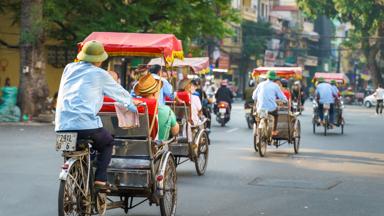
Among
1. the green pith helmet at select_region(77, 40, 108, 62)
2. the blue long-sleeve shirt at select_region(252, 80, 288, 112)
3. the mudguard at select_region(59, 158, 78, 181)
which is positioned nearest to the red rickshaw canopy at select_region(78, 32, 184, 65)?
the green pith helmet at select_region(77, 40, 108, 62)

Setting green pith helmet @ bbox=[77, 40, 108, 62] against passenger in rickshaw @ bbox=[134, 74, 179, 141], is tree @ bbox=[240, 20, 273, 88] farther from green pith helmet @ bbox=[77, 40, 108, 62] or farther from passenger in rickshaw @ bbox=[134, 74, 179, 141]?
green pith helmet @ bbox=[77, 40, 108, 62]

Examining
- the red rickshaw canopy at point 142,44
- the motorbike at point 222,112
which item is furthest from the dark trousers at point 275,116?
the motorbike at point 222,112

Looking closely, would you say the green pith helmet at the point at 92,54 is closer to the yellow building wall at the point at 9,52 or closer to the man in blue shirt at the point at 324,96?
the man in blue shirt at the point at 324,96

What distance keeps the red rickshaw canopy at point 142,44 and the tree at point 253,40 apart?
2490 inches

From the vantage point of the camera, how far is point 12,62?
119ft

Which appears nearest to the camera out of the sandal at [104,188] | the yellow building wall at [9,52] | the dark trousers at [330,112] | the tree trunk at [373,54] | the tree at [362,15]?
the sandal at [104,188]

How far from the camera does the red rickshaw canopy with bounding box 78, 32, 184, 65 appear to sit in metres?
10.2

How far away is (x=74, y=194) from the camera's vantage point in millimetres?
6887

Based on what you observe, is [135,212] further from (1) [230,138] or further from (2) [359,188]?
(1) [230,138]

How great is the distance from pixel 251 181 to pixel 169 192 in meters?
3.76

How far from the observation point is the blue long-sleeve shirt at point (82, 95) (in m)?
7.04

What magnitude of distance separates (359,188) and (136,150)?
14.7ft

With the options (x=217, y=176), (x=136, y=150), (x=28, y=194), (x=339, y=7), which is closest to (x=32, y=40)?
(x=217, y=176)

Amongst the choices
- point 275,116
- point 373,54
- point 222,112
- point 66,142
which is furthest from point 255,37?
point 66,142
